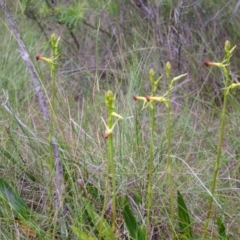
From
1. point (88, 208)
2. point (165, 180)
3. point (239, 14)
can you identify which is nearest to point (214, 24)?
point (239, 14)

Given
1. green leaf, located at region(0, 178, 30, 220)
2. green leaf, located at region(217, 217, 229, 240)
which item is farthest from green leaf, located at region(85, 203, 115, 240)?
green leaf, located at region(217, 217, 229, 240)

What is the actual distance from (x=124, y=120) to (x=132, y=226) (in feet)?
2.24

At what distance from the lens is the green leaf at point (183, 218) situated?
194 centimetres

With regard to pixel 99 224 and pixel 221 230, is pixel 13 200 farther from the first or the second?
pixel 221 230

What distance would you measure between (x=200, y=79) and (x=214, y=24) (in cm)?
37

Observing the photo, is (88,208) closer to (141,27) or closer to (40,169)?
(40,169)

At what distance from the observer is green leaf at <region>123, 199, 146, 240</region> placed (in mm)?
1885

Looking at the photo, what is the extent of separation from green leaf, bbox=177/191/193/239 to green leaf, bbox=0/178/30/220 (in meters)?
0.48

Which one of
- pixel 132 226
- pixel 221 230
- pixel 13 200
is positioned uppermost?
pixel 13 200

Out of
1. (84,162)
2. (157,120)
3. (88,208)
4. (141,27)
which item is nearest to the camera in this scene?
(88,208)

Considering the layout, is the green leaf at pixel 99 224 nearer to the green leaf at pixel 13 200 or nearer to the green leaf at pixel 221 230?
the green leaf at pixel 13 200

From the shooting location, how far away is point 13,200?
2.07 m

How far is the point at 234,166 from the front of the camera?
2.55 metres

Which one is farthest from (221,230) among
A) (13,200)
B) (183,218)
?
(13,200)
